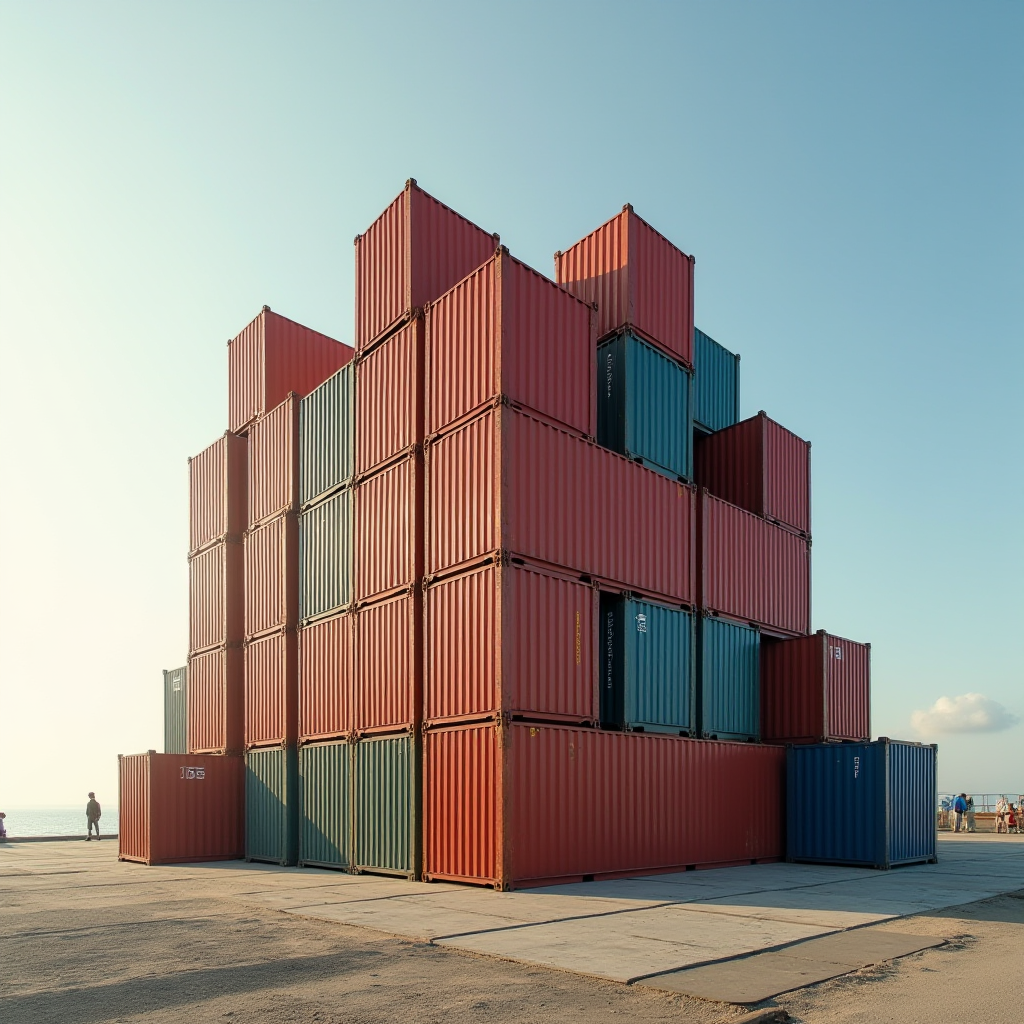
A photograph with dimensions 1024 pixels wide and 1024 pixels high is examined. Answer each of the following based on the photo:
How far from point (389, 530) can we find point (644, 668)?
6013 millimetres

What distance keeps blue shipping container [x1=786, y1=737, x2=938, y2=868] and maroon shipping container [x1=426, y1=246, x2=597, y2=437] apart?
9.46 meters

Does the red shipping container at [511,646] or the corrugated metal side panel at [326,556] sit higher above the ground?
the corrugated metal side panel at [326,556]

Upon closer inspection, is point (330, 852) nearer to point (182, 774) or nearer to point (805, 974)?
point (182, 774)

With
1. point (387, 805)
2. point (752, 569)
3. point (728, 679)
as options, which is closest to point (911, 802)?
point (728, 679)

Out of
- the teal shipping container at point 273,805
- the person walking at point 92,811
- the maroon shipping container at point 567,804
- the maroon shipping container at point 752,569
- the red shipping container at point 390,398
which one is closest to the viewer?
the maroon shipping container at point 567,804

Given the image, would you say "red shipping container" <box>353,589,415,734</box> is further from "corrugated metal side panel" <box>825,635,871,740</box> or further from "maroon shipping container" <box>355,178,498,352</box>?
"corrugated metal side panel" <box>825,635,871,740</box>

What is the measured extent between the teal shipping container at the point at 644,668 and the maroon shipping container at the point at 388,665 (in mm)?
3826

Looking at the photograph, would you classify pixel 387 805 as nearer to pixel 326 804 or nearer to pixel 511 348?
pixel 326 804

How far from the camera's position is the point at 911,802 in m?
22.6

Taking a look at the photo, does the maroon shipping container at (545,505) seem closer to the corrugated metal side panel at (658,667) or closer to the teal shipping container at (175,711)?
the corrugated metal side panel at (658,667)

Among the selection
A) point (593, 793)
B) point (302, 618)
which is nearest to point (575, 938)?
point (593, 793)

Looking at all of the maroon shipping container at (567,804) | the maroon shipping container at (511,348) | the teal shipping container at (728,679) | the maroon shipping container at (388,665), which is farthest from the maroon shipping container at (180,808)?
the teal shipping container at (728,679)

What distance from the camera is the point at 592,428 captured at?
→ 67.1ft

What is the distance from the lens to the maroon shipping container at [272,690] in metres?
24.7
